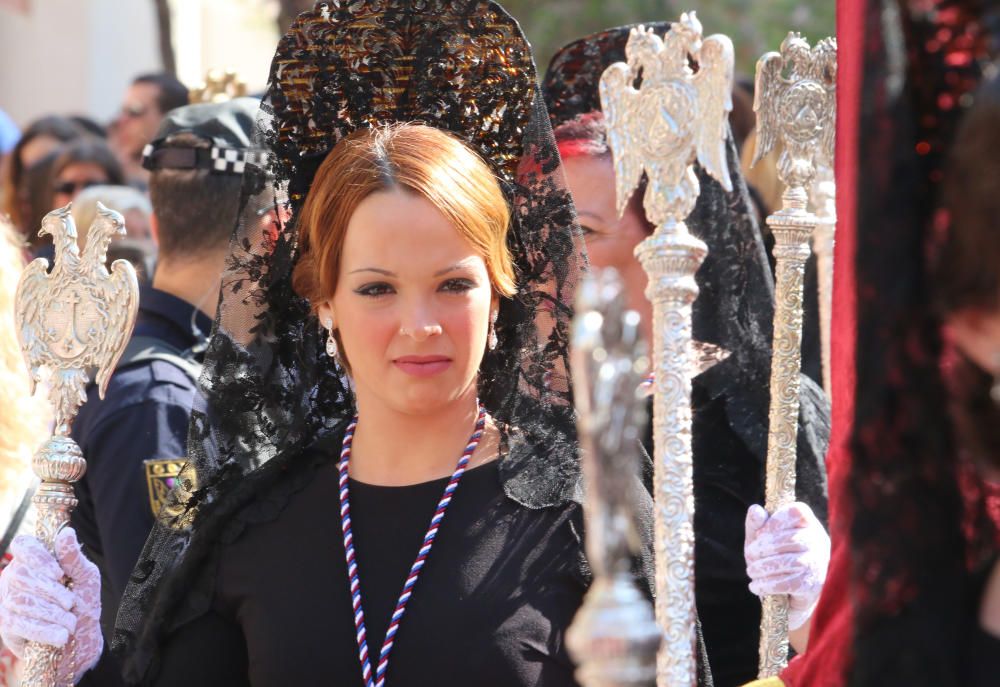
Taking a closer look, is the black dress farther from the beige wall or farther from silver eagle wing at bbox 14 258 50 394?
the beige wall

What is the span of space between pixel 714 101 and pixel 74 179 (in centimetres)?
399

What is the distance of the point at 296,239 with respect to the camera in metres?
2.84

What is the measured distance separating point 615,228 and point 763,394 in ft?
1.78

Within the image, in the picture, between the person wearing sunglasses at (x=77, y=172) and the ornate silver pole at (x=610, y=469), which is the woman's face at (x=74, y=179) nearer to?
the person wearing sunglasses at (x=77, y=172)

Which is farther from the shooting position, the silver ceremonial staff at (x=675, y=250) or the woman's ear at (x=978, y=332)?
the silver ceremonial staff at (x=675, y=250)

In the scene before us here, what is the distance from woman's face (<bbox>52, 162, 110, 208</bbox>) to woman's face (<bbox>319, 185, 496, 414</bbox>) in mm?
3332

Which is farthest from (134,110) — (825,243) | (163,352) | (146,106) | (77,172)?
(825,243)

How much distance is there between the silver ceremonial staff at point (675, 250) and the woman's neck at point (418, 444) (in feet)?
1.76

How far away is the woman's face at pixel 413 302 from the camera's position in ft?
8.36

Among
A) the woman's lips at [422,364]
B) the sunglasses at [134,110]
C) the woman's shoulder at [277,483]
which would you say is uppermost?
the sunglasses at [134,110]

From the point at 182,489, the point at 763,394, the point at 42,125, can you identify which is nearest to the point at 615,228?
the point at 763,394

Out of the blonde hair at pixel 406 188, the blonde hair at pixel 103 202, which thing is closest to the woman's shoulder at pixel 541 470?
the blonde hair at pixel 406 188

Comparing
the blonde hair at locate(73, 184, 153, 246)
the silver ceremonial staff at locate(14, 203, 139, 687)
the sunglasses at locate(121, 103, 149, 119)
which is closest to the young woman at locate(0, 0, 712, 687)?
the silver ceremonial staff at locate(14, 203, 139, 687)

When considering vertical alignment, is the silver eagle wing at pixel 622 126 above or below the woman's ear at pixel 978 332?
above
